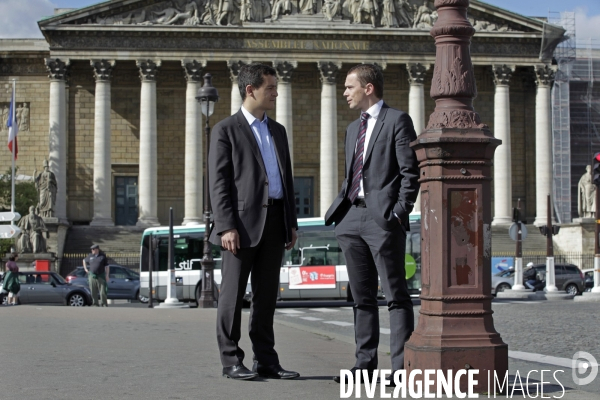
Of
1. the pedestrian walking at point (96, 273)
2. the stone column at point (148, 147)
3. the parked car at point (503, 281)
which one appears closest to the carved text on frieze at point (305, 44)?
the stone column at point (148, 147)

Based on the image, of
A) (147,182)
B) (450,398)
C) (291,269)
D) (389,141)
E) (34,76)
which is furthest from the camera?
(34,76)

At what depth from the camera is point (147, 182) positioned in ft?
177

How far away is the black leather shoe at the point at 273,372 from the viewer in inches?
333

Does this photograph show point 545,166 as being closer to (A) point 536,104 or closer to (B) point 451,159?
(A) point 536,104

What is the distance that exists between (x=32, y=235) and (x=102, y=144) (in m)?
9.87

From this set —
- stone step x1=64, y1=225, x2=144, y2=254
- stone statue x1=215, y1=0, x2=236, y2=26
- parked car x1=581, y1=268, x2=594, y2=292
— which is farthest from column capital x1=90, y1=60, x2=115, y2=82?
parked car x1=581, y1=268, x2=594, y2=292

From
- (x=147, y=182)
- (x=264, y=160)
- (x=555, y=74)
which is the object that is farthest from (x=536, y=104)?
(x=264, y=160)

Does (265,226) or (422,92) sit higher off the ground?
(422,92)

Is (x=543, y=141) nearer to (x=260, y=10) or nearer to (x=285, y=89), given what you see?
(x=285, y=89)

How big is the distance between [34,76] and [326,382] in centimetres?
5206

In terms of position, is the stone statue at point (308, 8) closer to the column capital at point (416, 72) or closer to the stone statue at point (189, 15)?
the stone statue at point (189, 15)

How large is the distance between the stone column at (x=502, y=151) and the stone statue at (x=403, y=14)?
5.03m

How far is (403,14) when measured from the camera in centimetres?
Answer: 5678

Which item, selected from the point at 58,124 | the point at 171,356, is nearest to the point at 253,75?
the point at 171,356
